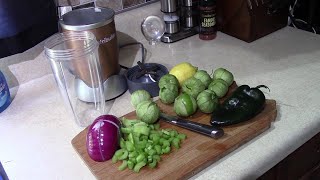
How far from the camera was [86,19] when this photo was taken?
849 mm

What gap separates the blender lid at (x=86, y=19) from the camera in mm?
775

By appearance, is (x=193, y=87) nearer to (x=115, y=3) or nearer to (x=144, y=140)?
(x=144, y=140)

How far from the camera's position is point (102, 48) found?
2.68 feet

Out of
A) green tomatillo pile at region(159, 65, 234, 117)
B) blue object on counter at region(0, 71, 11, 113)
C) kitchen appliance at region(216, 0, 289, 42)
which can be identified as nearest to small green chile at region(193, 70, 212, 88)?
green tomatillo pile at region(159, 65, 234, 117)

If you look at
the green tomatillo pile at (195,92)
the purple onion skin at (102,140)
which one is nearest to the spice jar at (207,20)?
the green tomatillo pile at (195,92)

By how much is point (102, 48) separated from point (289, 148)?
0.48 meters

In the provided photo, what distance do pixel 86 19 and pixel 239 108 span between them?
17.3 inches

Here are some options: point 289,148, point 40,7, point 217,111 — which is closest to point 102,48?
point 40,7

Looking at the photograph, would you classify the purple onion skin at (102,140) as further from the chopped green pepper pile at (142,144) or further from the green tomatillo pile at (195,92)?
the green tomatillo pile at (195,92)

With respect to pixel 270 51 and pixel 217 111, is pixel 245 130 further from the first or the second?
pixel 270 51

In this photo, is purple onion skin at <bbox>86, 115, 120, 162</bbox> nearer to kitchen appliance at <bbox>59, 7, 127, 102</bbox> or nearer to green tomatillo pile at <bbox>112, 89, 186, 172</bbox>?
green tomatillo pile at <bbox>112, 89, 186, 172</bbox>

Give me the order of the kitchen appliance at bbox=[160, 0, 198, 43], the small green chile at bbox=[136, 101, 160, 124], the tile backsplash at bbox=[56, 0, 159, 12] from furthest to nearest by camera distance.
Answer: the kitchen appliance at bbox=[160, 0, 198, 43] → the tile backsplash at bbox=[56, 0, 159, 12] → the small green chile at bbox=[136, 101, 160, 124]

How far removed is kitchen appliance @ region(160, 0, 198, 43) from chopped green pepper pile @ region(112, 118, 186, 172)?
50 centimetres

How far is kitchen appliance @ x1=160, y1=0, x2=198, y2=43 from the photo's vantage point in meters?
1.10
